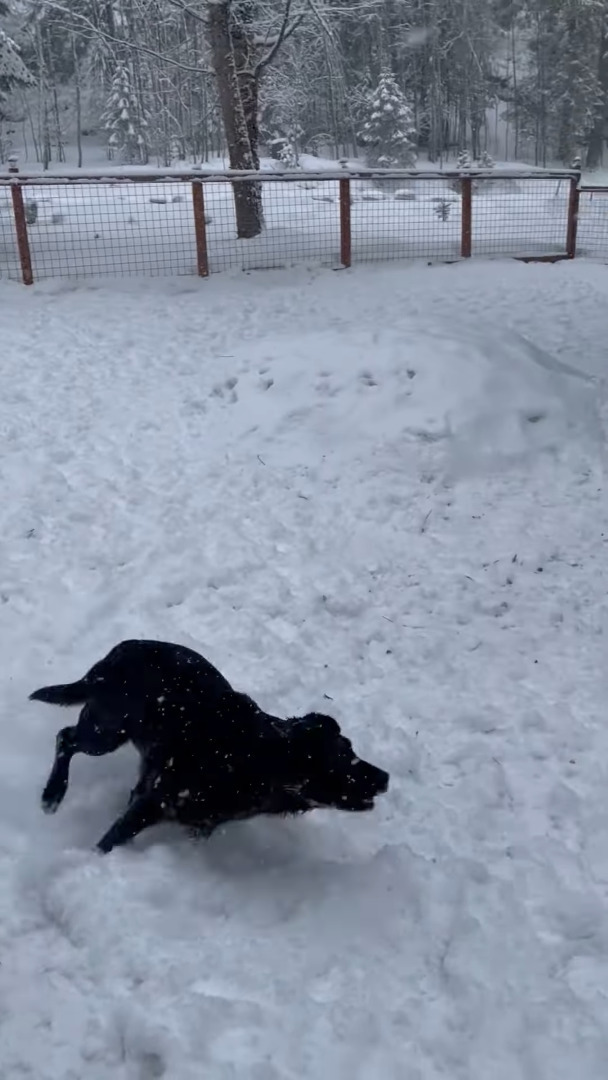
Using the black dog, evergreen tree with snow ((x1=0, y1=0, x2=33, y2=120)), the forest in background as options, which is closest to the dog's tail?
the black dog

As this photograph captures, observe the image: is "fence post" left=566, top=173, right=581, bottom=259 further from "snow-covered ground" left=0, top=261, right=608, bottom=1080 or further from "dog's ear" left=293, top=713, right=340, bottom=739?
"dog's ear" left=293, top=713, right=340, bottom=739

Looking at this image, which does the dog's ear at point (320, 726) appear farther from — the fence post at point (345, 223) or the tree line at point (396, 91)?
the tree line at point (396, 91)

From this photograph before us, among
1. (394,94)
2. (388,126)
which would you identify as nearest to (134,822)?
(388,126)

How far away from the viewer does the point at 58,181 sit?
10.3 metres

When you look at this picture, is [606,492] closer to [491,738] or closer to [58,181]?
[491,738]

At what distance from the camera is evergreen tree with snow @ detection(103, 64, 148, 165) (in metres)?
43.0

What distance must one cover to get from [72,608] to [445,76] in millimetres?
51493

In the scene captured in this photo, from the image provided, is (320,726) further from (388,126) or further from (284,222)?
(388,126)

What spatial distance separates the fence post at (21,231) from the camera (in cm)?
991

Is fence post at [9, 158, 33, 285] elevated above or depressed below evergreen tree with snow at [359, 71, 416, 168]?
below

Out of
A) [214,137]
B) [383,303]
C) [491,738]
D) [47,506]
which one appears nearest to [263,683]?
[491,738]

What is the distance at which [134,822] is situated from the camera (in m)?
2.91

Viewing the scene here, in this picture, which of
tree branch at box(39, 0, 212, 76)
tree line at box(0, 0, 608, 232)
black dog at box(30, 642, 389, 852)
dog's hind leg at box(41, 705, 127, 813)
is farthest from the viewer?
tree line at box(0, 0, 608, 232)

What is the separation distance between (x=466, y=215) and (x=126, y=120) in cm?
3754
